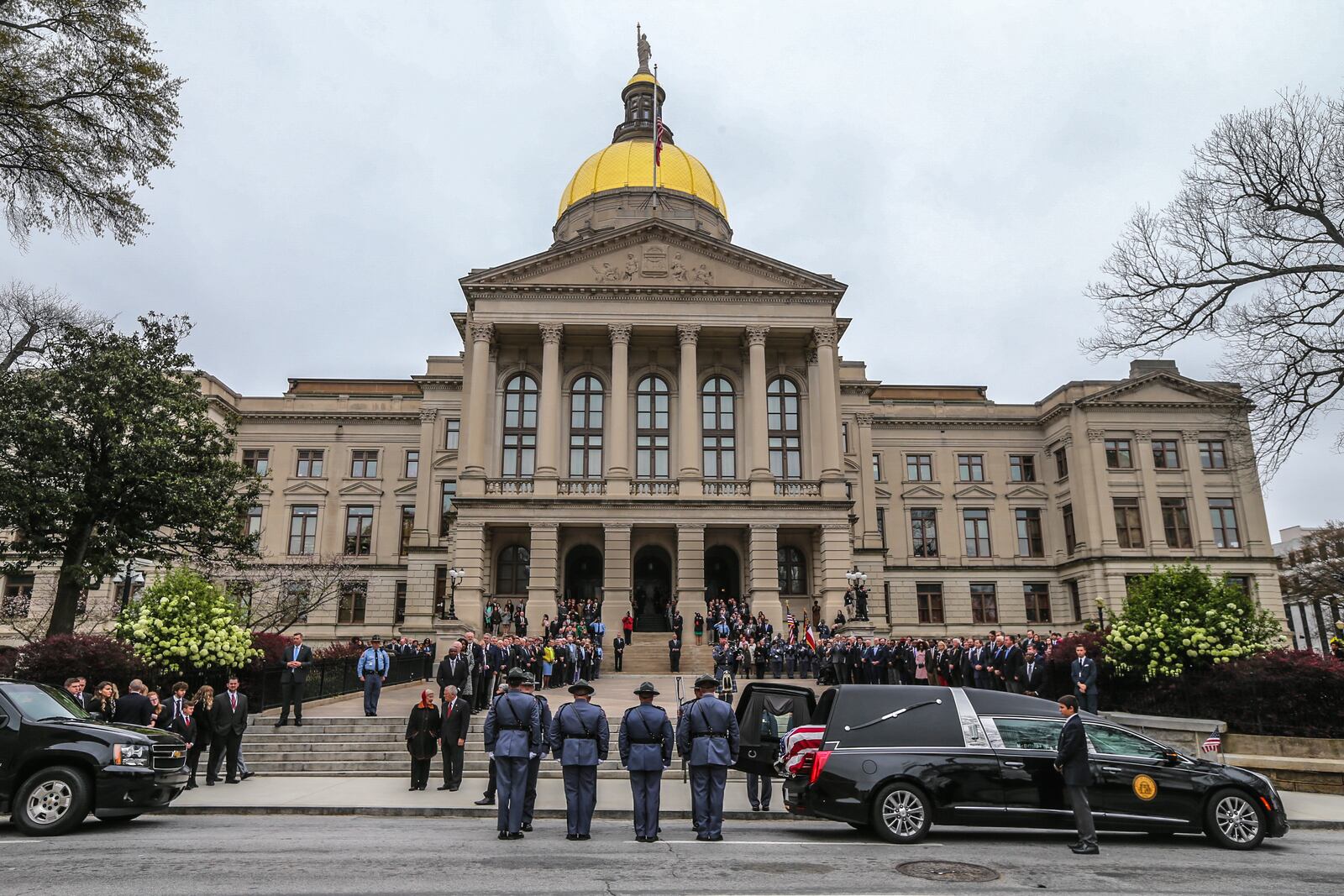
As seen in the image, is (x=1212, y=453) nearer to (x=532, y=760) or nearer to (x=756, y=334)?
(x=756, y=334)

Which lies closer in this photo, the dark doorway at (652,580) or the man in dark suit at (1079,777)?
the man in dark suit at (1079,777)

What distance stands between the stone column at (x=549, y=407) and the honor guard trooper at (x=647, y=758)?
105 feet

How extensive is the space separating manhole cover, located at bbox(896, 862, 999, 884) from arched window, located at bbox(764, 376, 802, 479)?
36.0m

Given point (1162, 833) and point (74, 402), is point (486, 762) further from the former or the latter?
point (74, 402)

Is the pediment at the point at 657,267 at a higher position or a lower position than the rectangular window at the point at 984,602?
higher

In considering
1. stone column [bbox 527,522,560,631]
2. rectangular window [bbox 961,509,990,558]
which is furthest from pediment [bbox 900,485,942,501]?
stone column [bbox 527,522,560,631]

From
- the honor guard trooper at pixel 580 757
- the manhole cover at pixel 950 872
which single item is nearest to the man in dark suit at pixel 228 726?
the honor guard trooper at pixel 580 757

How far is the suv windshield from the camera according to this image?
437 inches

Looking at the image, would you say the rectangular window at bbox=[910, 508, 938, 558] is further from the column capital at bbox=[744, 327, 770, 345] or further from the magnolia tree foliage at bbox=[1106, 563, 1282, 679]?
the magnolia tree foliage at bbox=[1106, 563, 1282, 679]

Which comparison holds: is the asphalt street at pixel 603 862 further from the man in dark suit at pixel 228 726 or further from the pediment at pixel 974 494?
the pediment at pixel 974 494

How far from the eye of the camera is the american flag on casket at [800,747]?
11219 millimetres

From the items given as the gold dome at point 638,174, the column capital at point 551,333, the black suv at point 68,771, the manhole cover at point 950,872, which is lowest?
the manhole cover at point 950,872

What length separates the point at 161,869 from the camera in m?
8.34

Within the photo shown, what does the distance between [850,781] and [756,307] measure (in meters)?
36.0
